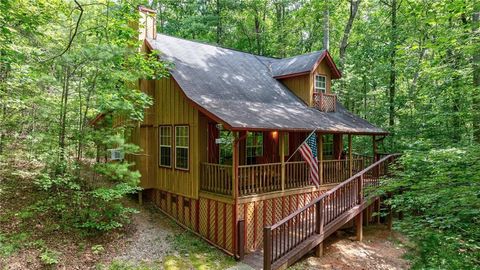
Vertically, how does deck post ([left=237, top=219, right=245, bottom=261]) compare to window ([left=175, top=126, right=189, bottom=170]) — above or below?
below

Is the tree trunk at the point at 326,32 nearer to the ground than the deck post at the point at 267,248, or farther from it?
farther from it

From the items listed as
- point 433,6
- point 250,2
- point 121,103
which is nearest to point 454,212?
point 433,6

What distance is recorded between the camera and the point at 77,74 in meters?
10.3

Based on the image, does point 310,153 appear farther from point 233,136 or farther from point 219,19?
point 219,19

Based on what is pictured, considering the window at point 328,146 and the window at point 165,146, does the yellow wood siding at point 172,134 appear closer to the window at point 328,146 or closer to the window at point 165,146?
the window at point 165,146

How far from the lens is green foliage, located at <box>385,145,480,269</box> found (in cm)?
558

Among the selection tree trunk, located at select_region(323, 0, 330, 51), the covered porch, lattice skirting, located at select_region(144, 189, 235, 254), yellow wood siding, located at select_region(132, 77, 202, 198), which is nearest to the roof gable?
the covered porch

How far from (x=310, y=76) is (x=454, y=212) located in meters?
9.33

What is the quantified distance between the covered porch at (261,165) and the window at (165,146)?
154cm

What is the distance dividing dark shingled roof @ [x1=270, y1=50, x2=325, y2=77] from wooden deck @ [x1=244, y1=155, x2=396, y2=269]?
5477 mm

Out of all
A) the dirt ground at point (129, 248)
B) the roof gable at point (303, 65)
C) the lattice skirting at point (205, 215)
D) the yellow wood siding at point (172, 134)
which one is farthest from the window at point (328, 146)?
the lattice skirting at point (205, 215)

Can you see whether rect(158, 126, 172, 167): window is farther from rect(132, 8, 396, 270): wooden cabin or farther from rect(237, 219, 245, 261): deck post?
rect(237, 219, 245, 261): deck post

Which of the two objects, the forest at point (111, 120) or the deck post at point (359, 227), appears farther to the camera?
the deck post at point (359, 227)

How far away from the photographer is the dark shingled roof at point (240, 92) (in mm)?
10195
